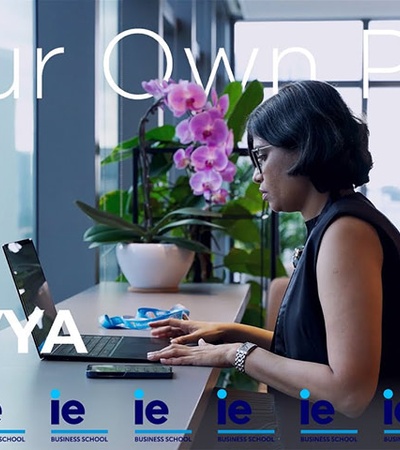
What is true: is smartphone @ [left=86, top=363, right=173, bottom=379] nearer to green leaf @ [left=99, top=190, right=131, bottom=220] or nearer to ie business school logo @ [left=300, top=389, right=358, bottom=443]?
ie business school logo @ [left=300, top=389, right=358, bottom=443]

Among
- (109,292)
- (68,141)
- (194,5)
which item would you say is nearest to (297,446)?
(109,292)

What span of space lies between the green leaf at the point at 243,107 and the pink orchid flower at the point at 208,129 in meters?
0.33

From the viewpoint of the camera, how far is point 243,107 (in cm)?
315

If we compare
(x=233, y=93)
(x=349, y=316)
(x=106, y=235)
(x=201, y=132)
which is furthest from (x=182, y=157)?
(x=349, y=316)

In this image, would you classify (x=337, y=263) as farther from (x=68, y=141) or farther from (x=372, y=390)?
(x=68, y=141)

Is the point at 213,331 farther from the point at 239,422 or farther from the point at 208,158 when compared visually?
the point at 208,158

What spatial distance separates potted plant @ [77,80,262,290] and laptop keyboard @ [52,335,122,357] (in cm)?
80

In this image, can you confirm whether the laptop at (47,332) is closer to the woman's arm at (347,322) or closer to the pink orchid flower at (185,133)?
the woman's arm at (347,322)

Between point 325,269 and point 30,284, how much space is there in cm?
58

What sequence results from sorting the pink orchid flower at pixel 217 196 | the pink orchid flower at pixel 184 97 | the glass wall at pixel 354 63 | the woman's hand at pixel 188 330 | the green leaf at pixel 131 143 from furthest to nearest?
the glass wall at pixel 354 63, the green leaf at pixel 131 143, the pink orchid flower at pixel 217 196, the pink orchid flower at pixel 184 97, the woman's hand at pixel 188 330

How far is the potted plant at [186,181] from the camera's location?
2.64 m

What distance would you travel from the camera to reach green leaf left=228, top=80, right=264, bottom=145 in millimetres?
3123

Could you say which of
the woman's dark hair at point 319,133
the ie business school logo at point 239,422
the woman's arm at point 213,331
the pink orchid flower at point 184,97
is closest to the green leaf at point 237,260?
the pink orchid flower at point 184,97

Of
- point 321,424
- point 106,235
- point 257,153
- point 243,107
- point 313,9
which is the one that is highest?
point 313,9
